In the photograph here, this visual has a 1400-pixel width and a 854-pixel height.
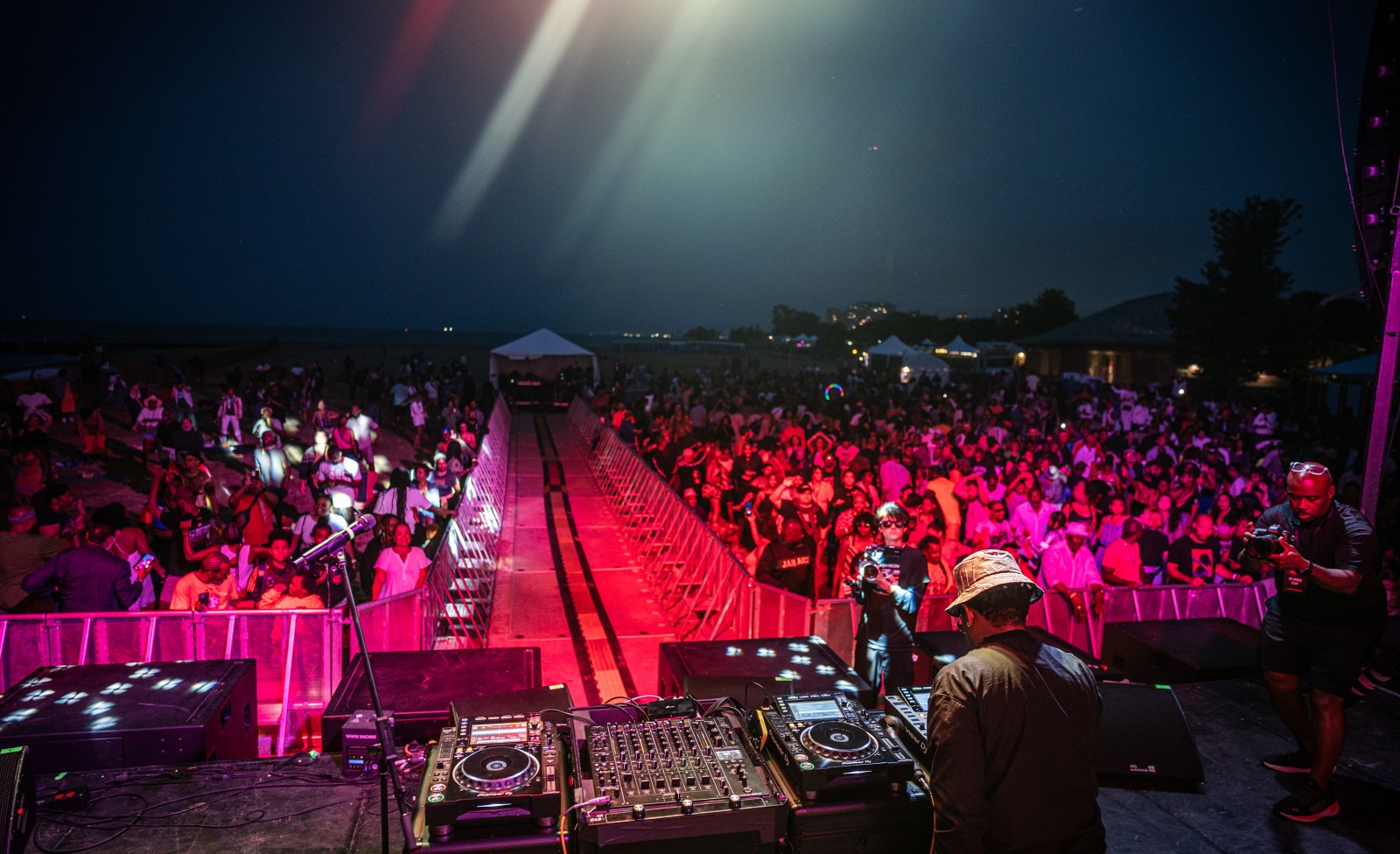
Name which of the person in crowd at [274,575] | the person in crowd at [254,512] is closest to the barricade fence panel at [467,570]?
Answer: the person in crowd at [274,575]

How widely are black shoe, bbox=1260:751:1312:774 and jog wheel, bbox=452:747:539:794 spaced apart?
11.7 feet

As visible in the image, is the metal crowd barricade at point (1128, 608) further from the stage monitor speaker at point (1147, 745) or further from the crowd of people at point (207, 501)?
the crowd of people at point (207, 501)

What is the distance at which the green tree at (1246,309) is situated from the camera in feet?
97.8

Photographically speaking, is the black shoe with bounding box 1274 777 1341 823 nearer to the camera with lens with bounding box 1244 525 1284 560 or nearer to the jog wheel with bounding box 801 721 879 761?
Answer: the camera with lens with bounding box 1244 525 1284 560

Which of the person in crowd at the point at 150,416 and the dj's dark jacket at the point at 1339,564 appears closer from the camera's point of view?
the dj's dark jacket at the point at 1339,564

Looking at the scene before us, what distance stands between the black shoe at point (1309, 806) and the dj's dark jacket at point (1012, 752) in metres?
1.60

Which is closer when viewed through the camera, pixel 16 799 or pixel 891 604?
pixel 16 799

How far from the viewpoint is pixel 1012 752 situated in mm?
2250

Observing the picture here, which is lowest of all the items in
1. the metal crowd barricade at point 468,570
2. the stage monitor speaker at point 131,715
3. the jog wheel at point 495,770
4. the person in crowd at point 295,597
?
the metal crowd barricade at point 468,570

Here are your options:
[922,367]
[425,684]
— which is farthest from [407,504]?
[922,367]

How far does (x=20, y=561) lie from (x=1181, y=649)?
843 cm

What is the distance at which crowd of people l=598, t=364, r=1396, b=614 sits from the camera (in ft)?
23.0

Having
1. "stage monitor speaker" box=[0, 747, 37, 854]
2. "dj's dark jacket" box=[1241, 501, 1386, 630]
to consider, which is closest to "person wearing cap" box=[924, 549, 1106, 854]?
"dj's dark jacket" box=[1241, 501, 1386, 630]

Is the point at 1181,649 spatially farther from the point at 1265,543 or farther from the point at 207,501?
the point at 207,501
